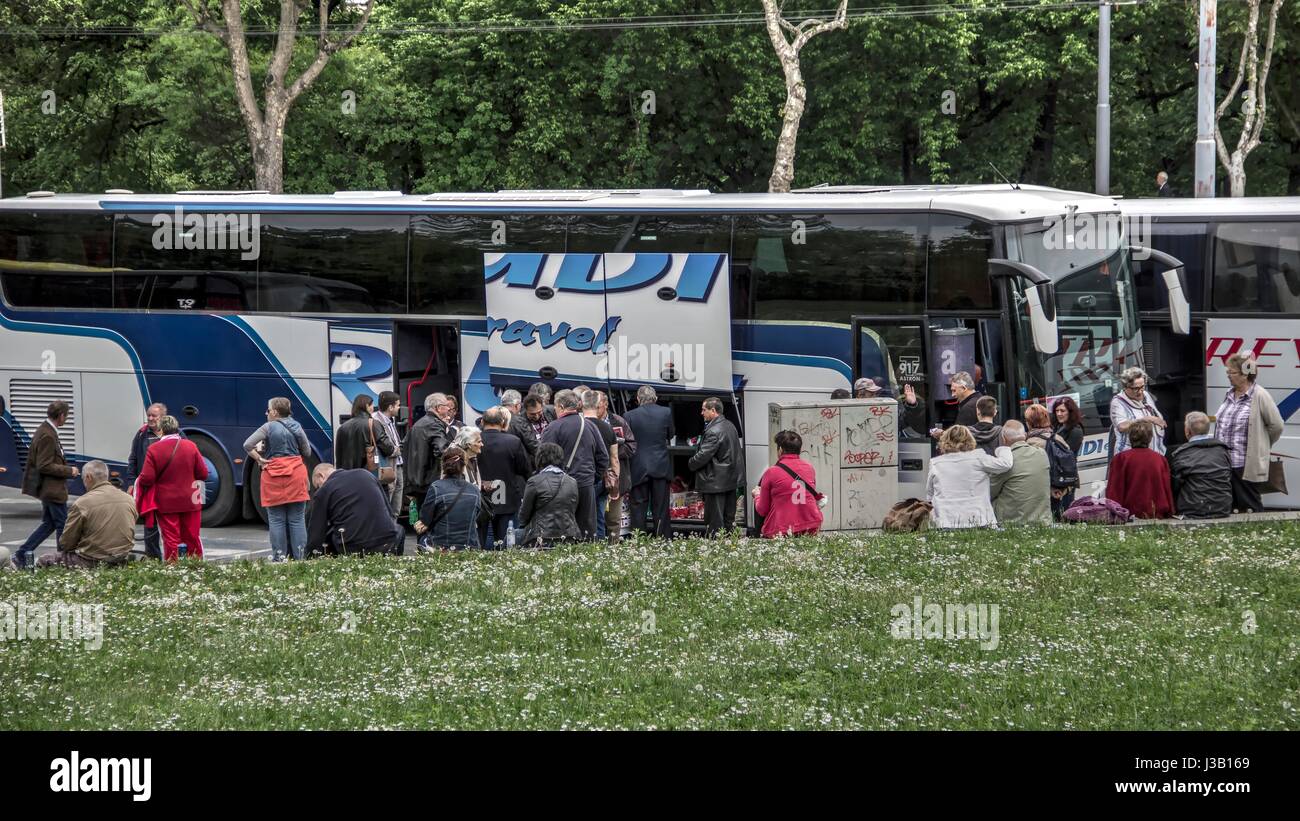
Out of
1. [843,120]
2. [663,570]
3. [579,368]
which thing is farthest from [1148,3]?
[663,570]

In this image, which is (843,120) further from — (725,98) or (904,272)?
(904,272)

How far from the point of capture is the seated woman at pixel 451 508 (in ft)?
40.3

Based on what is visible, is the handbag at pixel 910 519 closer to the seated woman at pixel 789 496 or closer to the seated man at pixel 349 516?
the seated woman at pixel 789 496

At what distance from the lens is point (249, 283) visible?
17.7m

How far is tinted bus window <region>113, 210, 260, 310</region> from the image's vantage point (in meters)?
17.7

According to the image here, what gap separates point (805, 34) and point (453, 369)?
1139 cm

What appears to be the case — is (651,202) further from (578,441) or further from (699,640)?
(699,640)

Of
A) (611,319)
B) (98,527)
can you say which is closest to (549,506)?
(98,527)

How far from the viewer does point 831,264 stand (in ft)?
52.1

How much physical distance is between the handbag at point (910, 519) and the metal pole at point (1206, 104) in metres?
11.3

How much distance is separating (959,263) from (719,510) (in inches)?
135

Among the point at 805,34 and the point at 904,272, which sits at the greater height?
the point at 805,34

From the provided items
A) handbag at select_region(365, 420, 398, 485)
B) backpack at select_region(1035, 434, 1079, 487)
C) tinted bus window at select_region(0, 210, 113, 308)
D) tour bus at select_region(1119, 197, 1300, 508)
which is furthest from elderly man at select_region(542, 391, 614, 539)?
tour bus at select_region(1119, 197, 1300, 508)

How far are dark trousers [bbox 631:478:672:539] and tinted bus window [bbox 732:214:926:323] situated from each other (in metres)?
2.08
